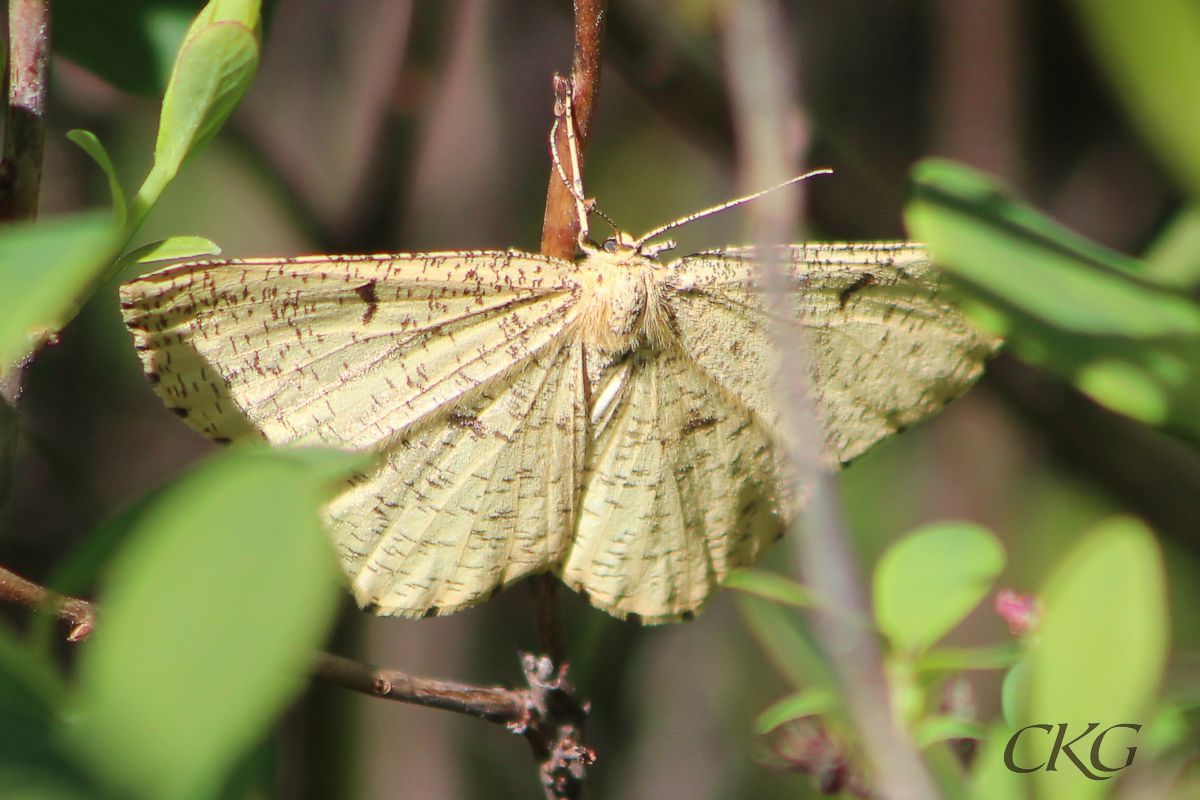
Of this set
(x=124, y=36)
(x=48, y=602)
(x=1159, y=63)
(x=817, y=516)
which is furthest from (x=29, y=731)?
(x=1159, y=63)

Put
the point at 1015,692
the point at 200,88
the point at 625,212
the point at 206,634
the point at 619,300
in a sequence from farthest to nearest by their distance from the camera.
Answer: the point at 625,212, the point at 619,300, the point at 1015,692, the point at 200,88, the point at 206,634

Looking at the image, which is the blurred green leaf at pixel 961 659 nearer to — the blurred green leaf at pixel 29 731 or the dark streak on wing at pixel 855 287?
the dark streak on wing at pixel 855 287

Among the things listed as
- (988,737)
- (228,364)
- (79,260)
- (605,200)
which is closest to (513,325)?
(228,364)

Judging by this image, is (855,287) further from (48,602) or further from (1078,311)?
(48,602)

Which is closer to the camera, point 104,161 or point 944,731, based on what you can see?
point 104,161

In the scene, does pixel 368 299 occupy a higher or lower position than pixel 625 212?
lower

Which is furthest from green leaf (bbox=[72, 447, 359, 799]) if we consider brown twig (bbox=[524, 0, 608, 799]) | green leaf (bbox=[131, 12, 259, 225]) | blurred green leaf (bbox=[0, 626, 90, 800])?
brown twig (bbox=[524, 0, 608, 799])

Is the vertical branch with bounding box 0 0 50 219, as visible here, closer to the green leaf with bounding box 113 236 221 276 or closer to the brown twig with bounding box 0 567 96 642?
the green leaf with bounding box 113 236 221 276
